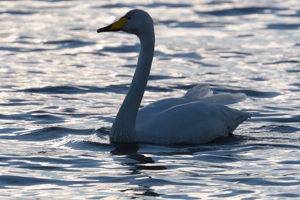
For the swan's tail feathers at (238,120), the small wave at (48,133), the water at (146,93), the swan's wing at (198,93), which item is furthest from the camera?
the swan's wing at (198,93)

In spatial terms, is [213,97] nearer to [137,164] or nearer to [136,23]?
[136,23]

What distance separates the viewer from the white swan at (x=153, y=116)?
12.3m

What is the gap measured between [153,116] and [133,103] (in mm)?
277

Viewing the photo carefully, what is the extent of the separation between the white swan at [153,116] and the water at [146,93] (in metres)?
0.17

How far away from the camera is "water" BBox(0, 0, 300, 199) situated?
10562 mm

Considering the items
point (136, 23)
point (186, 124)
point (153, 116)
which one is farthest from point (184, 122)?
point (136, 23)

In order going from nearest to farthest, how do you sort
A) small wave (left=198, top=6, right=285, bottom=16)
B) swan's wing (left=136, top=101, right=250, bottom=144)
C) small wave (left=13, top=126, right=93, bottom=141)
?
1. swan's wing (left=136, top=101, right=250, bottom=144)
2. small wave (left=13, top=126, right=93, bottom=141)
3. small wave (left=198, top=6, right=285, bottom=16)

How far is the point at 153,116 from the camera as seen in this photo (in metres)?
12.6

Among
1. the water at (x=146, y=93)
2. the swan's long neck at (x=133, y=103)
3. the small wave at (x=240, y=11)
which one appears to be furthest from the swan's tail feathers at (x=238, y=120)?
the small wave at (x=240, y=11)

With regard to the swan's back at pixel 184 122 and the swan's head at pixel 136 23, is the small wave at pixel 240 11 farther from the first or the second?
the swan's head at pixel 136 23

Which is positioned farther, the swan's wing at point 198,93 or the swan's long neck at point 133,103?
the swan's wing at point 198,93

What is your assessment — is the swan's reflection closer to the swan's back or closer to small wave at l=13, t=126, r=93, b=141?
the swan's back

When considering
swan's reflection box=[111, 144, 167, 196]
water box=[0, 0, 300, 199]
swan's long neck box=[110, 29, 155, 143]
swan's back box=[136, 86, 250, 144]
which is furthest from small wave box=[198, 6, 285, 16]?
swan's reflection box=[111, 144, 167, 196]

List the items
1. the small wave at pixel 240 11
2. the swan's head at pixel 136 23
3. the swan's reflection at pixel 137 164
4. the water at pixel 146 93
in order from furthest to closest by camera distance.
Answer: the small wave at pixel 240 11
the swan's head at pixel 136 23
the water at pixel 146 93
the swan's reflection at pixel 137 164
